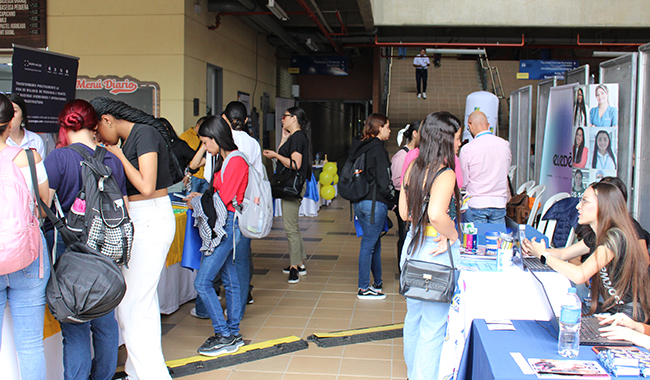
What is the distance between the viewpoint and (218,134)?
319 centimetres

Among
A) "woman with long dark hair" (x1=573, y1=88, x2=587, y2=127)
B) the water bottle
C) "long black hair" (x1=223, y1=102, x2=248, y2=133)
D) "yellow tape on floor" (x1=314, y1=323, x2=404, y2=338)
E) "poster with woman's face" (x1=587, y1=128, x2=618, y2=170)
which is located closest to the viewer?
the water bottle

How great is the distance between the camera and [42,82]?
3.99 metres

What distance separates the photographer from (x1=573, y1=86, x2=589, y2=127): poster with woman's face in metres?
5.29

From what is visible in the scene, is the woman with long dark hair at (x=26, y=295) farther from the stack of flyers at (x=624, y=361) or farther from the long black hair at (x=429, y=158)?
the stack of flyers at (x=624, y=361)

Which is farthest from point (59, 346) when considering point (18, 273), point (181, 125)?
point (181, 125)

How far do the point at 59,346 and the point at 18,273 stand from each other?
32.1 inches

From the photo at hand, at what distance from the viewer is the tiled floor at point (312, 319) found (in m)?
3.10

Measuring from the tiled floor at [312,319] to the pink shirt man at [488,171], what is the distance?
115cm

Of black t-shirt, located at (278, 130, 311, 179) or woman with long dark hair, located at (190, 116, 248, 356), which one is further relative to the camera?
black t-shirt, located at (278, 130, 311, 179)

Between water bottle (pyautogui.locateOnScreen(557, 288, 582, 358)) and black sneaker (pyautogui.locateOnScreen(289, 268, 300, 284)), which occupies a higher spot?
water bottle (pyautogui.locateOnScreen(557, 288, 582, 358))

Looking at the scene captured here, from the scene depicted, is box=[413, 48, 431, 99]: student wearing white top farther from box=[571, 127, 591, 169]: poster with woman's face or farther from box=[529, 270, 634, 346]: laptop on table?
box=[529, 270, 634, 346]: laptop on table

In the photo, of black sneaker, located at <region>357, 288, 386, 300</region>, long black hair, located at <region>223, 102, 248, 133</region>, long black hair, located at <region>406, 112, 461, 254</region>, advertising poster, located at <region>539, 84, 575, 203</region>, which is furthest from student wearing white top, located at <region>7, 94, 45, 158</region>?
advertising poster, located at <region>539, 84, 575, 203</region>

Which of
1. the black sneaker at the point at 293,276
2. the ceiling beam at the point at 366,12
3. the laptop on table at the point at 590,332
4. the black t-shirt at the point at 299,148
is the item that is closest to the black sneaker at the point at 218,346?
the black sneaker at the point at 293,276

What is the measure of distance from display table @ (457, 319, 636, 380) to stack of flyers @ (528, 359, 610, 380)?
0.04m
